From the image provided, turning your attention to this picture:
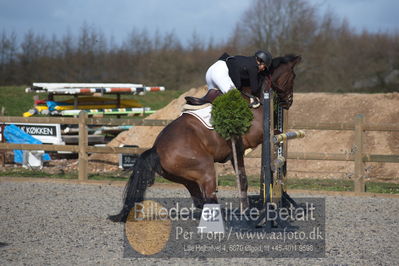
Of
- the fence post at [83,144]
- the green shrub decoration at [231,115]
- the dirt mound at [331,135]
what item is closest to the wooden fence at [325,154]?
the fence post at [83,144]

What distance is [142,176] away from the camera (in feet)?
20.8

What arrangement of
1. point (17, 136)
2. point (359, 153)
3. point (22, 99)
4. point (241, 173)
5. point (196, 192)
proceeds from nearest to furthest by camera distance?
point (196, 192)
point (241, 173)
point (359, 153)
point (17, 136)
point (22, 99)

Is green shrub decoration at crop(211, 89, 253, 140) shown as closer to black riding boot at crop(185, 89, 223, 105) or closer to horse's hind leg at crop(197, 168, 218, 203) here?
black riding boot at crop(185, 89, 223, 105)

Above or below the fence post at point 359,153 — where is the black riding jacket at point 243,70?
above

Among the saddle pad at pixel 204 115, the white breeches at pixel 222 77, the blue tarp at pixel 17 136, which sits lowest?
the blue tarp at pixel 17 136

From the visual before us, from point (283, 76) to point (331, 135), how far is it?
Answer: 767 centimetres

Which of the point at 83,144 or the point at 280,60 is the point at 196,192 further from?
the point at 83,144

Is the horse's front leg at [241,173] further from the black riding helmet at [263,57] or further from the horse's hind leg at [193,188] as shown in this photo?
the black riding helmet at [263,57]

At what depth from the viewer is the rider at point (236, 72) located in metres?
6.60

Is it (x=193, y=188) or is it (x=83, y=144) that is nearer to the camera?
(x=193, y=188)

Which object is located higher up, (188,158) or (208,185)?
(188,158)

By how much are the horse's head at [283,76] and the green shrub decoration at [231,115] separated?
87 centimetres

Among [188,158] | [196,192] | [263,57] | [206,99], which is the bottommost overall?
[196,192]

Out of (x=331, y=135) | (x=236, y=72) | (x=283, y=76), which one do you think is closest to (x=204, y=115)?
(x=236, y=72)
